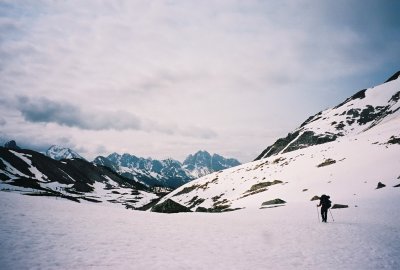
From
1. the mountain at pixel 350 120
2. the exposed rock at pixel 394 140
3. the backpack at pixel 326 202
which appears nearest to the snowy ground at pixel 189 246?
the backpack at pixel 326 202

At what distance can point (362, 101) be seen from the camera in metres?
160

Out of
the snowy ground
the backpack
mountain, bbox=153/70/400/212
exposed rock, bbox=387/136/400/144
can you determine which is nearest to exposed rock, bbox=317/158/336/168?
mountain, bbox=153/70/400/212

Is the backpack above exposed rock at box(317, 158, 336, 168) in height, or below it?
below

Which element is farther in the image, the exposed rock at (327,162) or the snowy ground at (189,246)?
the exposed rock at (327,162)

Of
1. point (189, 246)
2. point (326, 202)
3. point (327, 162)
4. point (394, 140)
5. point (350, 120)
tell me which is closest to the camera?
point (189, 246)

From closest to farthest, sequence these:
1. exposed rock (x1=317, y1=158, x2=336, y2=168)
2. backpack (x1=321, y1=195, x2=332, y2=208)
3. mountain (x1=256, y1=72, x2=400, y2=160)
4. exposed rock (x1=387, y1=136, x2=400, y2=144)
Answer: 1. backpack (x1=321, y1=195, x2=332, y2=208)
2. exposed rock (x1=387, y1=136, x2=400, y2=144)
3. exposed rock (x1=317, y1=158, x2=336, y2=168)
4. mountain (x1=256, y1=72, x2=400, y2=160)

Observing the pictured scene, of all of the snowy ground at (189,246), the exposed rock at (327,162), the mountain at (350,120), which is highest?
the mountain at (350,120)

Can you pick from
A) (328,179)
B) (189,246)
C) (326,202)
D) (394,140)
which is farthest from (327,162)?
(189,246)

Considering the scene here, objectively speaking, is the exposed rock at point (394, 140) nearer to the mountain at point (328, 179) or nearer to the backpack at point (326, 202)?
the mountain at point (328, 179)

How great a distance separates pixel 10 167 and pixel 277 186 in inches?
5497

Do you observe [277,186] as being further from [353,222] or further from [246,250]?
[246,250]

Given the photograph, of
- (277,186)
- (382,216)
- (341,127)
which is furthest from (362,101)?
(382,216)

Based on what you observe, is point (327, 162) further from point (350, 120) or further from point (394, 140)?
point (350, 120)

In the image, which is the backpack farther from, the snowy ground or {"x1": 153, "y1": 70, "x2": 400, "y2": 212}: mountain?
{"x1": 153, "y1": 70, "x2": 400, "y2": 212}: mountain
